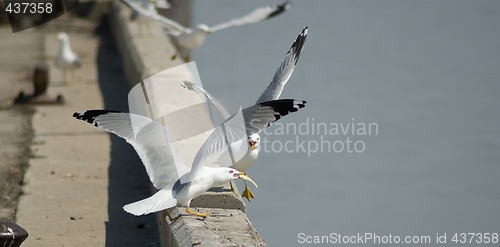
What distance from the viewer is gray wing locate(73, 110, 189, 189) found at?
3.99 meters

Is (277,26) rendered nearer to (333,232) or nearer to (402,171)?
(402,171)

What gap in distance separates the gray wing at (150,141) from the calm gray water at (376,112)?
3355 mm

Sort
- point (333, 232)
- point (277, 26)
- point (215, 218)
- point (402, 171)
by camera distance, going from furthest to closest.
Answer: point (277, 26)
point (402, 171)
point (333, 232)
point (215, 218)

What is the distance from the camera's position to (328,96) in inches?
484

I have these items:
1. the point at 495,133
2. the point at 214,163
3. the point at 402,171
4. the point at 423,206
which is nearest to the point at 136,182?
the point at 214,163

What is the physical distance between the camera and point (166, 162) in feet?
13.1

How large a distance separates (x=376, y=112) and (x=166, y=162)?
7909 mm

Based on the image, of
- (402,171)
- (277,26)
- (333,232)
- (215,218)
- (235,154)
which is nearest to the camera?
(215,218)

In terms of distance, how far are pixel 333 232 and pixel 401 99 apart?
5193 mm

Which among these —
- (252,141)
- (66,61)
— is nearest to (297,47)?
(252,141)

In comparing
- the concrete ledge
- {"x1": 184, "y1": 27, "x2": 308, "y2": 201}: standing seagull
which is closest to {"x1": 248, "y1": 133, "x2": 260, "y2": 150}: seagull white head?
{"x1": 184, "y1": 27, "x2": 308, "y2": 201}: standing seagull

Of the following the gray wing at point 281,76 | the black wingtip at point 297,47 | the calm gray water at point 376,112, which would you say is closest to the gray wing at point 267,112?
the gray wing at point 281,76

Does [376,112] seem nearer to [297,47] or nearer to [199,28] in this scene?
[199,28]

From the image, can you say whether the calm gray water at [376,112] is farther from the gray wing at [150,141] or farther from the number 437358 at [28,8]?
the gray wing at [150,141]
